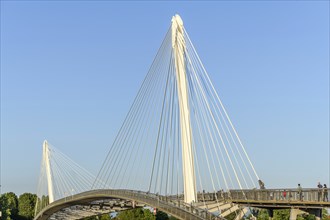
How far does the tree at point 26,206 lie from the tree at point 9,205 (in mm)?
1412

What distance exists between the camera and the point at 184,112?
141ft

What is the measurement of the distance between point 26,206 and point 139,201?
102 meters

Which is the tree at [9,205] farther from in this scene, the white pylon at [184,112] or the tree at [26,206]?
the white pylon at [184,112]

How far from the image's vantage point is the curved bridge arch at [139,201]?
35628 mm

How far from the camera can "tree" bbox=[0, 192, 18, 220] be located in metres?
114

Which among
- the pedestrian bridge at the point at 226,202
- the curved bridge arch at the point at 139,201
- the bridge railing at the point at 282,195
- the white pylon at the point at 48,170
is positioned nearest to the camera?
the curved bridge arch at the point at 139,201

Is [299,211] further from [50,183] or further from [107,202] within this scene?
[50,183]

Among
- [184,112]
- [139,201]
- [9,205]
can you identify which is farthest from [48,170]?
[184,112]

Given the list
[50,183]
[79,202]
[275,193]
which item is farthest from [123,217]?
[275,193]

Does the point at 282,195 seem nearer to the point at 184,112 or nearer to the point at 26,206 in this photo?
the point at 184,112

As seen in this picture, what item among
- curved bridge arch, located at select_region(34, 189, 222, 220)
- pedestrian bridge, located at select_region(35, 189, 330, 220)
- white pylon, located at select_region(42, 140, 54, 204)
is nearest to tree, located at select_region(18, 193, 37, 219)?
white pylon, located at select_region(42, 140, 54, 204)

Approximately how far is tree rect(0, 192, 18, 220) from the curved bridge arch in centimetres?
1535

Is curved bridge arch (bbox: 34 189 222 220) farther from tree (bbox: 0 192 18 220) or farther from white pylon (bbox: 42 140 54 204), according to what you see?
tree (bbox: 0 192 18 220)

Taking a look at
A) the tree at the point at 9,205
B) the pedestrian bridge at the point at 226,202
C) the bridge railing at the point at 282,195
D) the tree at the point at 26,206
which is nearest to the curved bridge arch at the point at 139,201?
the pedestrian bridge at the point at 226,202
